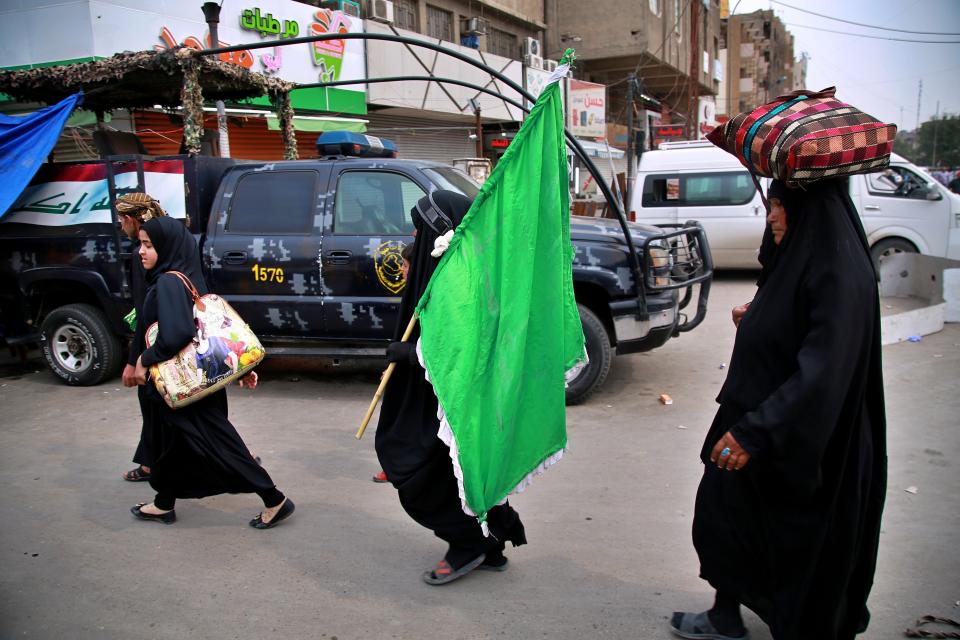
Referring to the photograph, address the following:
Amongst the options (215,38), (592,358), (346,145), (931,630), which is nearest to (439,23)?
(215,38)

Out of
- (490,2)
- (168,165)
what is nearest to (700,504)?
(168,165)

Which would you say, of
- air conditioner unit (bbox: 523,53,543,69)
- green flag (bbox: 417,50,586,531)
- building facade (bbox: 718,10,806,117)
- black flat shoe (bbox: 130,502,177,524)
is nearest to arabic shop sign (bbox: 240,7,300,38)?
air conditioner unit (bbox: 523,53,543,69)

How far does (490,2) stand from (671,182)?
10.8 m

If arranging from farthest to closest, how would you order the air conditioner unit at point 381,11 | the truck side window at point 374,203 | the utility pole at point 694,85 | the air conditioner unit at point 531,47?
the utility pole at point 694,85 → the air conditioner unit at point 531,47 → the air conditioner unit at point 381,11 → the truck side window at point 374,203

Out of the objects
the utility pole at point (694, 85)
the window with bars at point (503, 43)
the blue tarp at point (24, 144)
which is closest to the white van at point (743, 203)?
the blue tarp at point (24, 144)

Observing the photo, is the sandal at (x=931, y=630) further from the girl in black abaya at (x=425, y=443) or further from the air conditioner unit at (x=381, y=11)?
the air conditioner unit at (x=381, y=11)

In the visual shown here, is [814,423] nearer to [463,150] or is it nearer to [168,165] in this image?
[168,165]

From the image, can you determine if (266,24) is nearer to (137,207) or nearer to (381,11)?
(381,11)

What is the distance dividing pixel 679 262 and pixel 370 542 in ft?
11.8

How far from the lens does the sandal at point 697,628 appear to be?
8.76 feet

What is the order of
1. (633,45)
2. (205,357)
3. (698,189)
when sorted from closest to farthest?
(205,357)
(698,189)
(633,45)

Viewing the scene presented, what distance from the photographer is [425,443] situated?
2971mm

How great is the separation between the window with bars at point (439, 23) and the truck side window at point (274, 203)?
1379cm

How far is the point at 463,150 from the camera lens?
20438 millimetres
